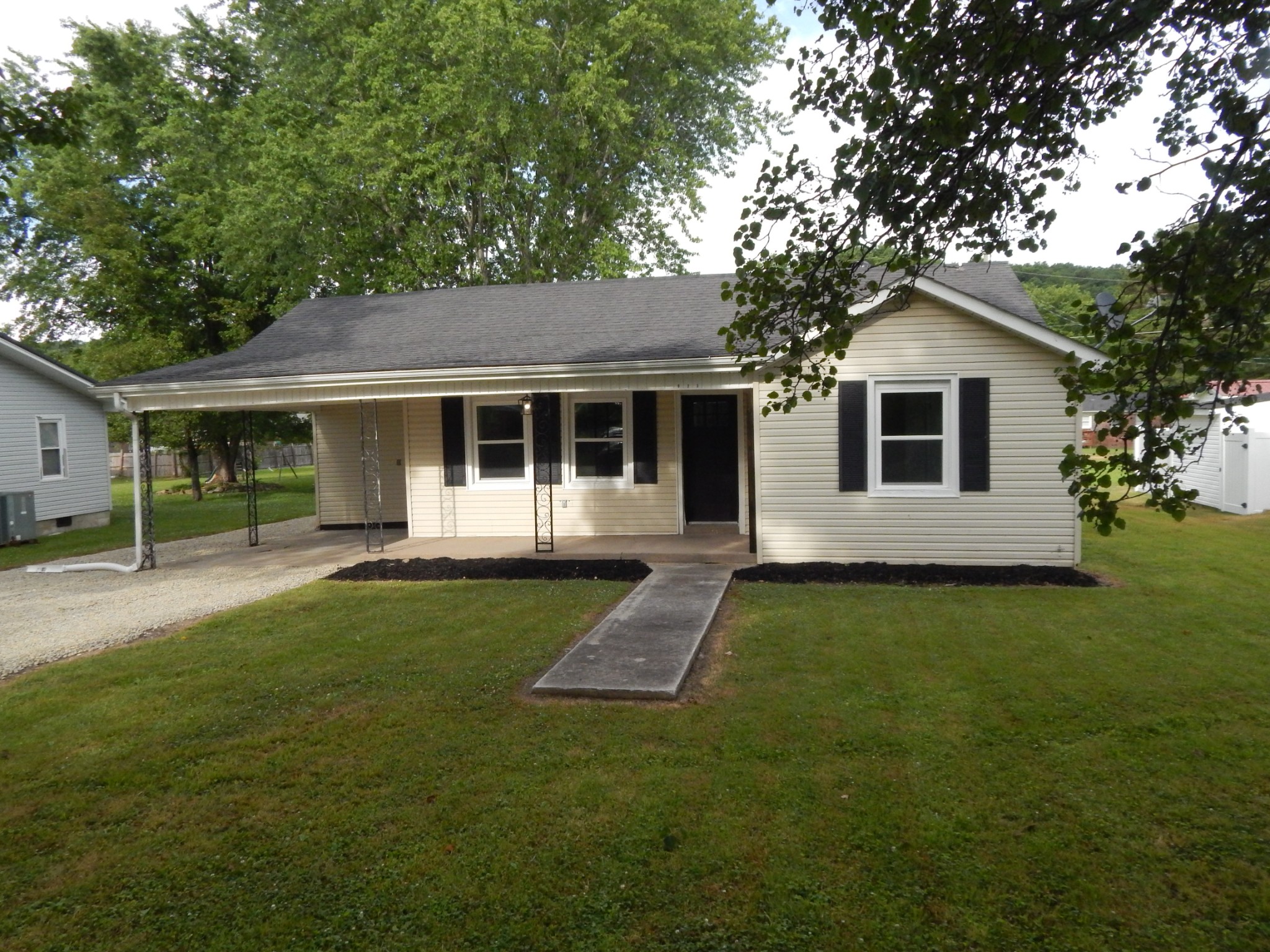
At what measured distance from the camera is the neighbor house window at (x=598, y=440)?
473 inches

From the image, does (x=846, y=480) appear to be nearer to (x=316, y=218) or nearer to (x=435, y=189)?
(x=435, y=189)

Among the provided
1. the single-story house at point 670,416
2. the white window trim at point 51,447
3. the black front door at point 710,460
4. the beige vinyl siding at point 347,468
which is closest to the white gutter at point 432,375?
the single-story house at point 670,416

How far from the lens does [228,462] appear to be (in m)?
26.1

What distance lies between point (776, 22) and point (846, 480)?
20128mm

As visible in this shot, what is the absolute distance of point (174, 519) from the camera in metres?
17.5

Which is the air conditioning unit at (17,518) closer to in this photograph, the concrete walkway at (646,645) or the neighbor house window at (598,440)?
the neighbor house window at (598,440)

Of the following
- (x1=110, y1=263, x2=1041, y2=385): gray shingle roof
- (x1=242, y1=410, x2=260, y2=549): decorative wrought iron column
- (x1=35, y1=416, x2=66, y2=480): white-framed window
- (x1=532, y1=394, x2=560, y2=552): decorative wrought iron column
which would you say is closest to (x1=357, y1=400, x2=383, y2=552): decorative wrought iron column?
(x1=110, y1=263, x2=1041, y2=385): gray shingle roof

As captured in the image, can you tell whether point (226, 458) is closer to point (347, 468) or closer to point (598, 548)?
point (347, 468)

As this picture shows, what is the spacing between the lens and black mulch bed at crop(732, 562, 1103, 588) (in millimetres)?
8797

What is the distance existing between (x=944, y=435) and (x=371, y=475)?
928 centimetres

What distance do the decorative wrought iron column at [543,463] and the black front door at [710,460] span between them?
2053mm

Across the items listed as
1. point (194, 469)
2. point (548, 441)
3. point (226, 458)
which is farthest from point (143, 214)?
point (548, 441)

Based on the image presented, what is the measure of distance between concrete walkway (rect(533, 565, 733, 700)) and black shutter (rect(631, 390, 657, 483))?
308 cm

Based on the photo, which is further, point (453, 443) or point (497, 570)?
point (453, 443)
